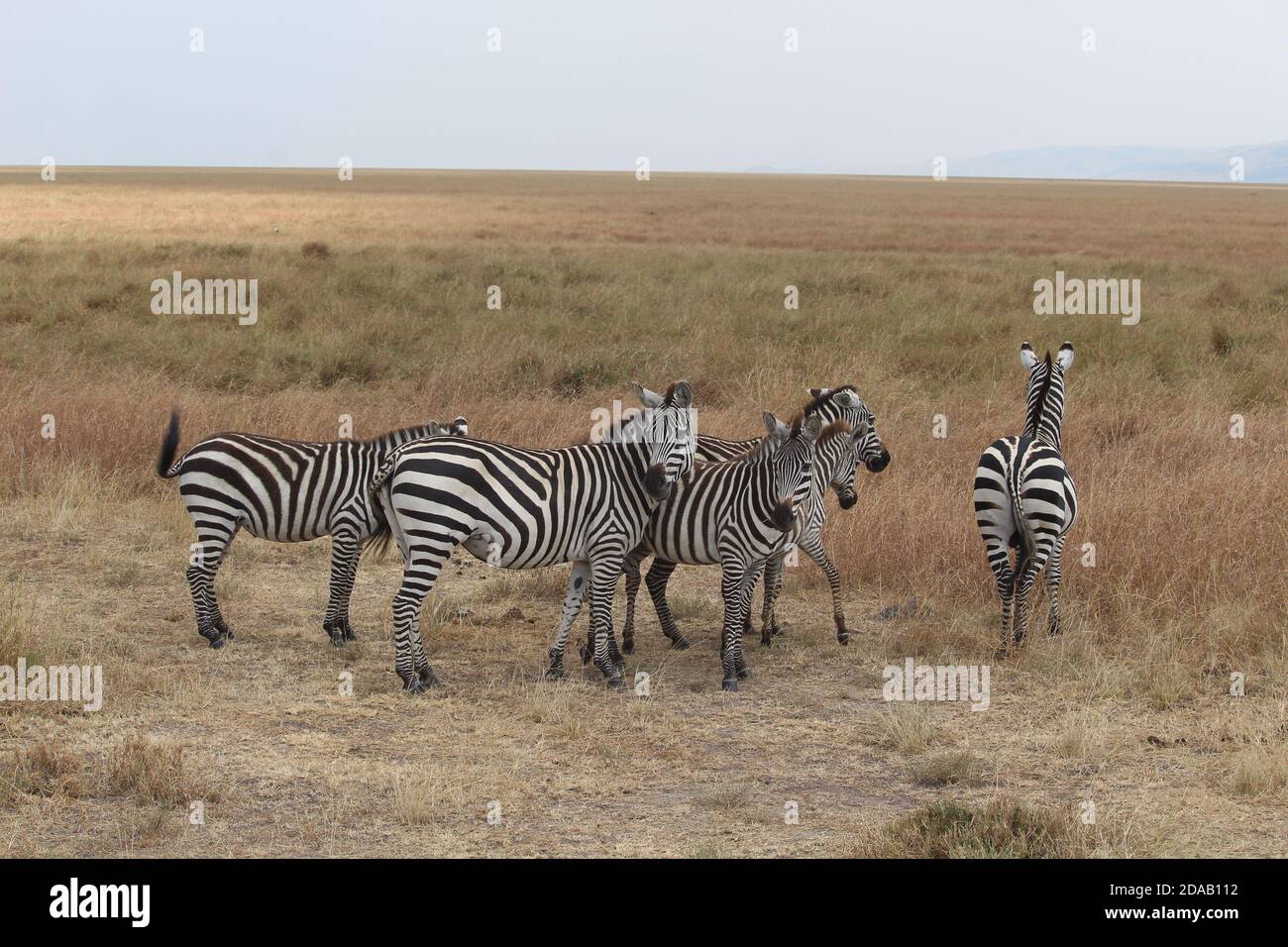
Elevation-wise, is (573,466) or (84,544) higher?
(573,466)

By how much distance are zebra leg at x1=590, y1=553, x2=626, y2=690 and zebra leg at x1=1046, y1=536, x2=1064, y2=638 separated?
107 inches

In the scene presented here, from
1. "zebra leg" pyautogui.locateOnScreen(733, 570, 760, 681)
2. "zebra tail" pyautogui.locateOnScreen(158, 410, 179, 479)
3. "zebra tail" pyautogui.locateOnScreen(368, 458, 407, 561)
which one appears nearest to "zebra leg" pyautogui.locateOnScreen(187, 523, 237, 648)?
"zebra tail" pyautogui.locateOnScreen(158, 410, 179, 479)

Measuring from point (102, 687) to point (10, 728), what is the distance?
23.7 inches

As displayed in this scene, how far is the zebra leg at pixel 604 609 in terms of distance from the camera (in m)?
7.45

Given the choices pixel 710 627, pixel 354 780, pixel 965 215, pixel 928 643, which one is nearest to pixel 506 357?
pixel 710 627

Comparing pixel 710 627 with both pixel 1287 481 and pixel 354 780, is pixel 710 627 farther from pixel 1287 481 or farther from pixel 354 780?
pixel 1287 481

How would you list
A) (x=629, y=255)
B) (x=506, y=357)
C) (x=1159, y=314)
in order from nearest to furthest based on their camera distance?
(x=506, y=357) → (x=1159, y=314) → (x=629, y=255)

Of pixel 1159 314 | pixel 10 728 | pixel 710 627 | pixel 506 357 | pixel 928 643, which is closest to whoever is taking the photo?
pixel 10 728

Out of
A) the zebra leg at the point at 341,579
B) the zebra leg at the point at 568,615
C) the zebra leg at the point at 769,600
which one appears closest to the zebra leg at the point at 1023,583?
the zebra leg at the point at 769,600

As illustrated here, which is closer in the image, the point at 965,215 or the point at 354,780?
the point at 354,780

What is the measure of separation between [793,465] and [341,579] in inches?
114

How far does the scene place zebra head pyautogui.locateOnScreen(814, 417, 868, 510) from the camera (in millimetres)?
8375

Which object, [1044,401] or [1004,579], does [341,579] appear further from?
[1044,401]

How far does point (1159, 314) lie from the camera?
2069 cm
